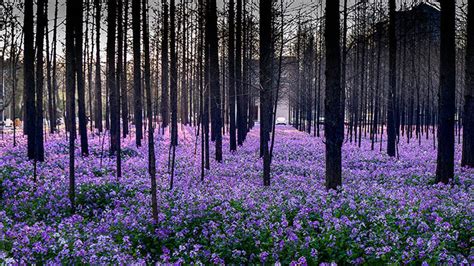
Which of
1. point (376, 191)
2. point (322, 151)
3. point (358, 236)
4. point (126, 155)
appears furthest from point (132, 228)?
Answer: point (322, 151)

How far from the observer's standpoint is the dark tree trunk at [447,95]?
12.5 metres

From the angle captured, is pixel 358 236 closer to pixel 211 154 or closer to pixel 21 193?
pixel 21 193

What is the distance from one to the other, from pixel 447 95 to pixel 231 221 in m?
9.12

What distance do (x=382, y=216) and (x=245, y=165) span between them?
32.5 feet

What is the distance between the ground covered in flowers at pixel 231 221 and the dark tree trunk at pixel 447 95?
27.6 inches

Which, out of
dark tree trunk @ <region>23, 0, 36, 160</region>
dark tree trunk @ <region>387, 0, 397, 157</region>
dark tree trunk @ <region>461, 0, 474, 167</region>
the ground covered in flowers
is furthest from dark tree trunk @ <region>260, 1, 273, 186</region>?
dark tree trunk @ <region>23, 0, 36, 160</region>

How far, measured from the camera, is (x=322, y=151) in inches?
945

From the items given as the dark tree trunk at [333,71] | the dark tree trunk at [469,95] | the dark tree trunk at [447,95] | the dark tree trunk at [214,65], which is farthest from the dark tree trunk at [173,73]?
the dark tree trunk at [469,95]

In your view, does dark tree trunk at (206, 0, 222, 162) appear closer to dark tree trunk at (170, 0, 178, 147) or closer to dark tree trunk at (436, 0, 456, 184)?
dark tree trunk at (170, 0, 178, 147)

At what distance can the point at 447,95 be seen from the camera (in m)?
12.7

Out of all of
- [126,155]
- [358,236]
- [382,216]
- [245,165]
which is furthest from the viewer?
[126,155]

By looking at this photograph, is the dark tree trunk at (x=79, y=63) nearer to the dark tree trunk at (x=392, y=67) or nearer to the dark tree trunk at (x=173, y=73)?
the dark tree trunk at (x=173, y=73)

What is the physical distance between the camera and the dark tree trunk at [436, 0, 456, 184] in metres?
12.5

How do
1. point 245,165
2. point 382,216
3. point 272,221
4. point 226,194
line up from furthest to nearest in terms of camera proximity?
1. point 245,165
2. point 226,194
3. point 272,221
4. point 382,216
